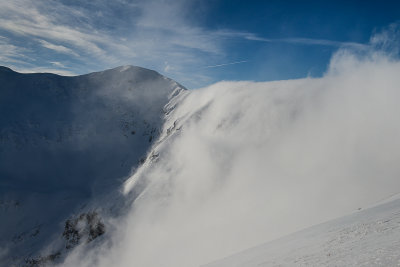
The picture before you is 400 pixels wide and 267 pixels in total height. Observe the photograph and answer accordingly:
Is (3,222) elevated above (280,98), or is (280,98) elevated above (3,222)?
(280,98)

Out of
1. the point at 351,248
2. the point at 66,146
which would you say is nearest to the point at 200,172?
the point at 351,248

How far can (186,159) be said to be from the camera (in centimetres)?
6506

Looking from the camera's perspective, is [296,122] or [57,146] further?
[57,146]

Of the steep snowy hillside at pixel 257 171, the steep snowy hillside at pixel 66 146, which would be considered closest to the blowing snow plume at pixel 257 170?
the steep snowy hillside at pixel 257 171

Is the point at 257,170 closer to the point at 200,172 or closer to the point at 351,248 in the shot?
the point at 200,172

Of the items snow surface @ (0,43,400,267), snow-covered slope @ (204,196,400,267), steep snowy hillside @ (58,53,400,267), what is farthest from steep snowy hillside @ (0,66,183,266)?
snow-covered slope @ (204,196,400,267)

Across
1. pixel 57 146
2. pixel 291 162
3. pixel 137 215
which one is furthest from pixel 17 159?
pixel 291 162

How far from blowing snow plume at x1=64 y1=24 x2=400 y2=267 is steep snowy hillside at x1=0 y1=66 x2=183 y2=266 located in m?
13.4

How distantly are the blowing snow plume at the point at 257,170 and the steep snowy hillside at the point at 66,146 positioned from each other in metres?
13.4

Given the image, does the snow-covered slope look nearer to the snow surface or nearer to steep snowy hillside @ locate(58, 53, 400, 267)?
the snow surface

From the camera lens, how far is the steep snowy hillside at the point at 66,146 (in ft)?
208

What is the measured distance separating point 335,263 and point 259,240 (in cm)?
2269

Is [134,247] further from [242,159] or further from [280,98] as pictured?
[280,98]

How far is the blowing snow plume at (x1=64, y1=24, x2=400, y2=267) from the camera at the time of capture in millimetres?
35031
